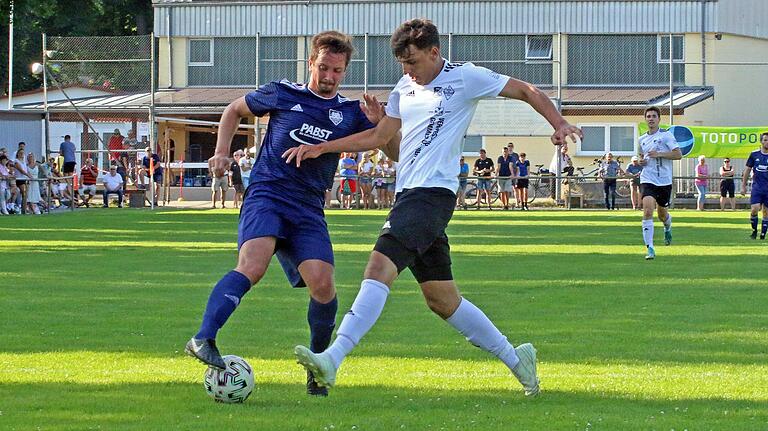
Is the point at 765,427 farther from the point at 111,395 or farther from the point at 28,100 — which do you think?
the point at 28,100

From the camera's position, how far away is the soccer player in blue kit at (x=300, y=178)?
7.58 metres

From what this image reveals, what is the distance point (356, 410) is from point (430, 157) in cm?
137

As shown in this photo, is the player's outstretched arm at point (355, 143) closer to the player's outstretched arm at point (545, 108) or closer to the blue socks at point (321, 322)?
the player's outstretched arm at point (545, 108)

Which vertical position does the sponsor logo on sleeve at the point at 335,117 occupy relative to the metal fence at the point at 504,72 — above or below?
below

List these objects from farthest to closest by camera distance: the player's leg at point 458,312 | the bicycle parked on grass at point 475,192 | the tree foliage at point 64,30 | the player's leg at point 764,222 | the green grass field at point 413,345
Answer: the tree foliage at point 64,30
the bicycle parked on grass at point 475,192
the player's leg at point 764,222
the player's leg at point 458,312
the green grass field at point 413,345

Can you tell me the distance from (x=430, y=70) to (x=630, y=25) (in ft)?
138

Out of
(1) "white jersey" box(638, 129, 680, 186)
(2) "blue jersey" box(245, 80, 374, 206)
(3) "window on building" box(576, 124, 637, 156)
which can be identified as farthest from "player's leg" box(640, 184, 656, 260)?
(3) "window on building" box(576, 124, 637, 156)

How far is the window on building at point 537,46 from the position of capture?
49375mm

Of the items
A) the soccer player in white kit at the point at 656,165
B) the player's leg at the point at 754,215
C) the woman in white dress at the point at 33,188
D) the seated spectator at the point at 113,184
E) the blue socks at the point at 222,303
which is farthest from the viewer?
the seated spectator at the point at 113,184

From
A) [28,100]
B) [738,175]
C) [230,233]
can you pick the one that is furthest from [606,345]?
[28,100]

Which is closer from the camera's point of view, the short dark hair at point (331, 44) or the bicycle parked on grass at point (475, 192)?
the short dark hair at point (331, 44)

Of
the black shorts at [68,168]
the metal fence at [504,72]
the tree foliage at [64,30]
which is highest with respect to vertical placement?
the tree foliage at [64,30]

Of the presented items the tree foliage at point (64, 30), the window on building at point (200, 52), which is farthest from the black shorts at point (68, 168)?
the tree foliage at point (64, 30)

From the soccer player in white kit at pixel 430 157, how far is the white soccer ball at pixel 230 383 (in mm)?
746
